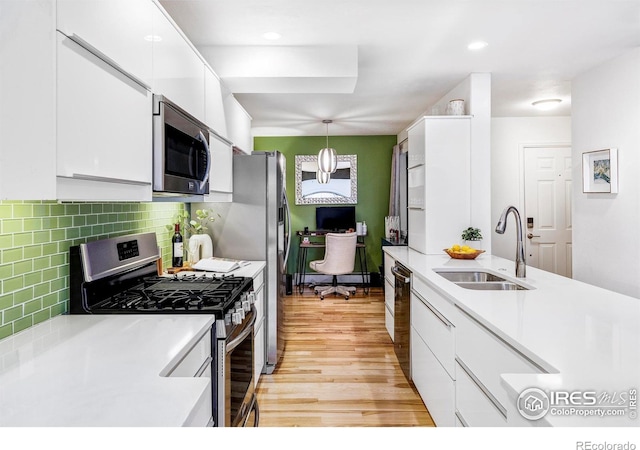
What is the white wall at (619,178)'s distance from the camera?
10.1ft

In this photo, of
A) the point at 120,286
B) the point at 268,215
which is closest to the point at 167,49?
the point at 120,286

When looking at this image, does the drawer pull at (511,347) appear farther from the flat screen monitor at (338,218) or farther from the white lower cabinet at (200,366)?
the flat screen monitor at (338,218)

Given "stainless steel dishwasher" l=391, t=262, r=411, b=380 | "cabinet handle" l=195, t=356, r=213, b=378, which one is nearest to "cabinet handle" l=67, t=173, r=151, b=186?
"cabinet handle" l=195, t=356, r=213, b=378

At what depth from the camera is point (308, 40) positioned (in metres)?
2.89

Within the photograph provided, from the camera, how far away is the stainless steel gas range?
173cm

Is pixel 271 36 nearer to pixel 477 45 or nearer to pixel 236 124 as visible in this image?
pixel 236 124

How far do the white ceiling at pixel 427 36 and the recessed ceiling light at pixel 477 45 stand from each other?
6 cm

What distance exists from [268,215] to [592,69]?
3.07 meters

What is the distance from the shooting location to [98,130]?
1.29 meters

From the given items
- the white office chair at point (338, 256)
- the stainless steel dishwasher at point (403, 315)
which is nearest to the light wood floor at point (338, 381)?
the stainless steel dishwasher at point (403, 315)

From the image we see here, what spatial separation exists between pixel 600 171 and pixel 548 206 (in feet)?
7.02

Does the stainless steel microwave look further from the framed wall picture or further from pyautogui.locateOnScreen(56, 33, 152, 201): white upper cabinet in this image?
the framed wall picture

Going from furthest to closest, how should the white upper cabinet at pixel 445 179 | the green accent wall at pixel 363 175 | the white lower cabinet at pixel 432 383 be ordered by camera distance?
the green accent wall at pixel 363 175 → the white upper cabinet at pixel 445 179 → the white lower cabinet at pixel 432 383
